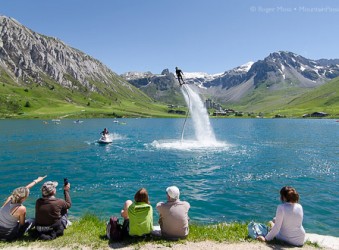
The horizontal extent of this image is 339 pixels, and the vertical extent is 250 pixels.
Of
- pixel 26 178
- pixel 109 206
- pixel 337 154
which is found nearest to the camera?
pixel 109 206

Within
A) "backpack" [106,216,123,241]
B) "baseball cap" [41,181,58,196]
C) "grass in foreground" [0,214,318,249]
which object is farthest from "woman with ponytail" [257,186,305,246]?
"baseball cap" [41,181,58,196]

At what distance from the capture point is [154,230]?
16.1 meters

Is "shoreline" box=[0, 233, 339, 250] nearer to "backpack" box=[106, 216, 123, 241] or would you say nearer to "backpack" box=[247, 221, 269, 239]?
"backpack" box=[106, 216, 123, 241]

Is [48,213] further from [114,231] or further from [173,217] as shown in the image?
[173,217]

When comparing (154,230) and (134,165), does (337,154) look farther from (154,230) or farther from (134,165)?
(154,230)

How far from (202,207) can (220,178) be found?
12.7 m

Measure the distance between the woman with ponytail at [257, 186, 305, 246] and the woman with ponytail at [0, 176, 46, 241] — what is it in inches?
483

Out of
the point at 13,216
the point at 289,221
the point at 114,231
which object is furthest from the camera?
the point at 114,231

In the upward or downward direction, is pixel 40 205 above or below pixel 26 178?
above

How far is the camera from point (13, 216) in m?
15.0

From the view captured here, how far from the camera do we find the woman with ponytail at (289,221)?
1441 centimetres

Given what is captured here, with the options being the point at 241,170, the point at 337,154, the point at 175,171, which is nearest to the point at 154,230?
the point at 175,171

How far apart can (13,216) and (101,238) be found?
4459 mm

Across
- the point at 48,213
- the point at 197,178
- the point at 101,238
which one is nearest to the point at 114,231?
the point at 101,238
